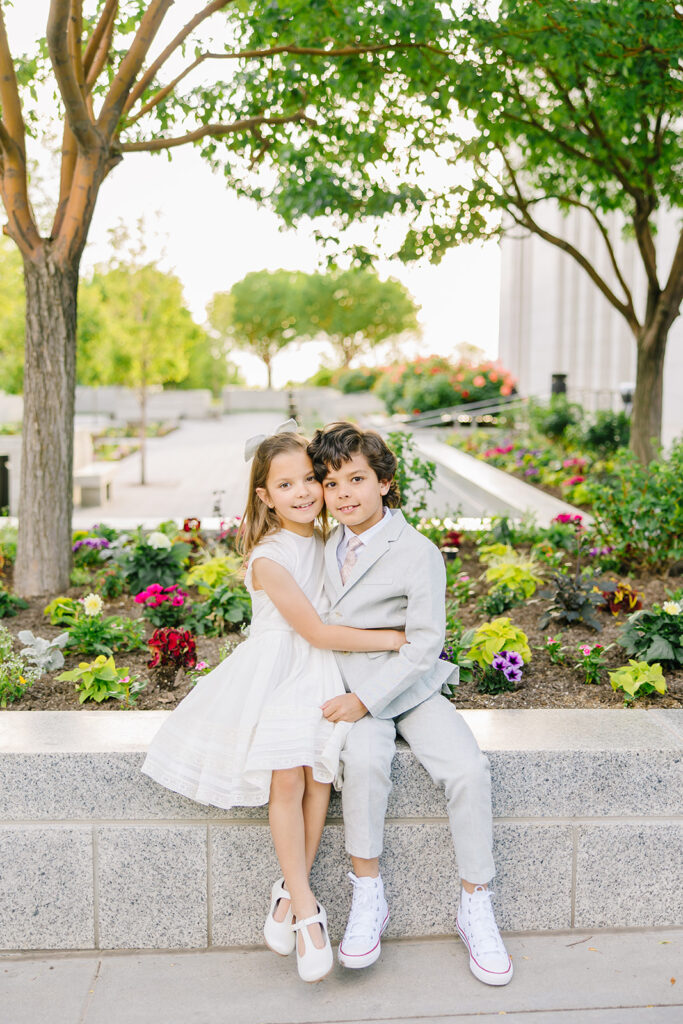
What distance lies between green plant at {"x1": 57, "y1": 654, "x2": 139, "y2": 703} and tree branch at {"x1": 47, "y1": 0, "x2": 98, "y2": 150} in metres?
2.76

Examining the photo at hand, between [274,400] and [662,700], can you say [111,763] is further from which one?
[274,400]

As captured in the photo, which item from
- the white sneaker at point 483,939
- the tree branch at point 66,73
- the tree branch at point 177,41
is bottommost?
the white sneaker at point 483,939

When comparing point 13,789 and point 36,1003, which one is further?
point 13,789

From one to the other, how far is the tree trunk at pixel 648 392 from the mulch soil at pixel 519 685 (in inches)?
220

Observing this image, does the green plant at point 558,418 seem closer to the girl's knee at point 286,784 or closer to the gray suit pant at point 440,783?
the gray suit pant at point 440,783

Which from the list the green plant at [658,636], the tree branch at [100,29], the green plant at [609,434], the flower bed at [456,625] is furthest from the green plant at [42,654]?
the green plant at [609,434]

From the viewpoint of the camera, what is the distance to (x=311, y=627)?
3000mm

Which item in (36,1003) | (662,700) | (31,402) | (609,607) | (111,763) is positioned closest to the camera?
(36,1003)

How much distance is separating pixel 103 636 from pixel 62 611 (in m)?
0.61

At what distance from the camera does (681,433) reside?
54.7 ft

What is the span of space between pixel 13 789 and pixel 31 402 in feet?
9.95

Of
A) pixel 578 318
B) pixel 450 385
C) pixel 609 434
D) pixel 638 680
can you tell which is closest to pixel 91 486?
pixel 609 434

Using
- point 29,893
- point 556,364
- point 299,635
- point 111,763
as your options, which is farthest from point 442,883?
point 556,364

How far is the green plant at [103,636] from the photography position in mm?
4363
